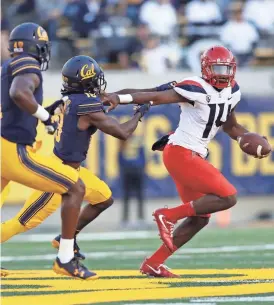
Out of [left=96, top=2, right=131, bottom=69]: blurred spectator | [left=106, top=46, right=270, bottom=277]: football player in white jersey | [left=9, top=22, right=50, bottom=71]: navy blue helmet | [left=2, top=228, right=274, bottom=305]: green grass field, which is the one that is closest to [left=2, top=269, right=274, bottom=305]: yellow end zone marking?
[left=2, top=228, right=274, bottom=305]: green grass field

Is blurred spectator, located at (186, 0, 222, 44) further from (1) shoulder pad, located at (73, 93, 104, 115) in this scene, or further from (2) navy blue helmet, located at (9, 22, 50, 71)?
(1) shoulder pad, located at (73, 93, 104, 115)

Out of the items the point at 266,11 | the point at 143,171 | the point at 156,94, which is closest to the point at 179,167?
the point at 156,94

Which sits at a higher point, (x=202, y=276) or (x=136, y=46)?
(x=136, y=46)

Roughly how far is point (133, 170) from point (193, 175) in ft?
25.5

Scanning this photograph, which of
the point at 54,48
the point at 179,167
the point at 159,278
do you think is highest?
the point at 54,48

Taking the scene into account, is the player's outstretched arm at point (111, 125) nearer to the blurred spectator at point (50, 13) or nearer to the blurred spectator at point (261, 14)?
the blurred spectator at point (50, 13)

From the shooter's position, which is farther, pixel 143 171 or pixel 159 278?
pixel 143 171

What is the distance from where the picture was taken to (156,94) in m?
7.09

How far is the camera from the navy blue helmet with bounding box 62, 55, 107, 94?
7.17m

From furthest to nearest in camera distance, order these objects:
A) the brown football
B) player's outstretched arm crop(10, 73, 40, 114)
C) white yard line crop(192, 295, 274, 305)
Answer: the brown football → player's outstretched arm crop(10, 73, 40, 114) → white yard line crop(192, 295, 274, 305)

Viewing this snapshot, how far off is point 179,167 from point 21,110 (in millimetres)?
1222

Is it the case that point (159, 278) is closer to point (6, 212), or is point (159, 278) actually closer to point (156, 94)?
point (156, 94)

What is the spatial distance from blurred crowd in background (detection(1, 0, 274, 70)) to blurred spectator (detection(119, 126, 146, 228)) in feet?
4.11

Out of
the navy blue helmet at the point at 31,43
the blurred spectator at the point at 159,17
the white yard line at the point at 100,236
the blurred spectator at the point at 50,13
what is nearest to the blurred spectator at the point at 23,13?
the blurred spectator at the point at 50,13
